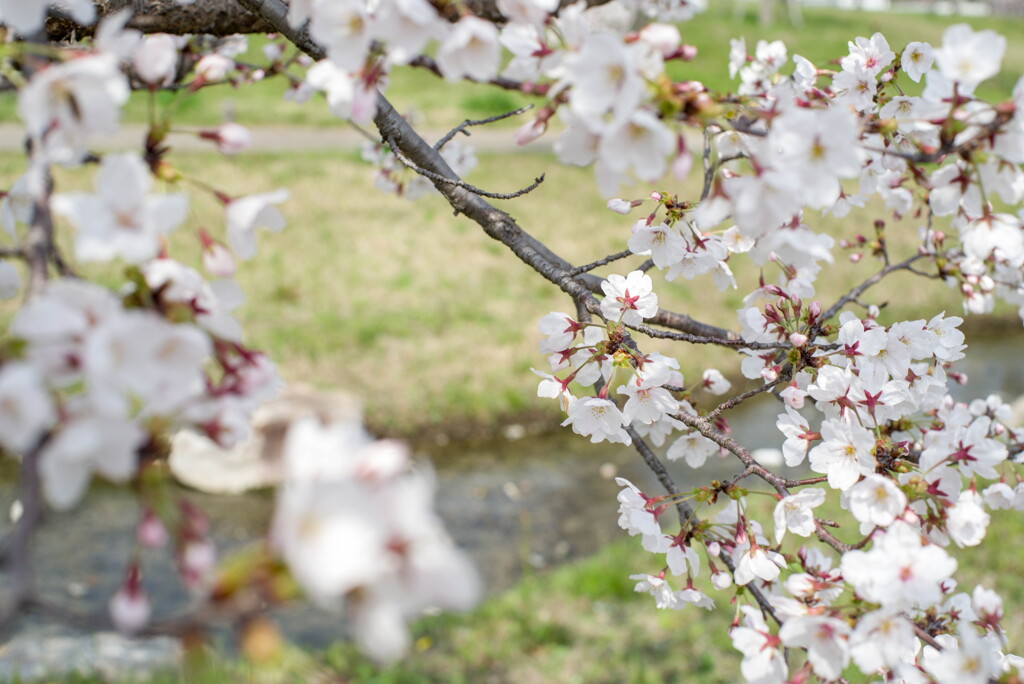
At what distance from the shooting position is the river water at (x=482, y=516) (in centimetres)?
367

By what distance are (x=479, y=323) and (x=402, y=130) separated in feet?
14.9

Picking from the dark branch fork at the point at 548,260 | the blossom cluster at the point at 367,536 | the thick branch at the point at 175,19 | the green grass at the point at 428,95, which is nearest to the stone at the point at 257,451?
the thick branch at the point at 175,19

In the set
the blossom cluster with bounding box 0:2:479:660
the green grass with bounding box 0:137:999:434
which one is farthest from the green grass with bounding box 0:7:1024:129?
the blossom cluster with bounding box 0:2:479:660

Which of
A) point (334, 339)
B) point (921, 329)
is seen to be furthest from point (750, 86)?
point (334, 339)

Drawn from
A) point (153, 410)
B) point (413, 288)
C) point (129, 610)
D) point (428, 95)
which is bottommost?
point (428, 95)

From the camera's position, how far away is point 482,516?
174 inches

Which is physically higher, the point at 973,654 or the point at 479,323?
the point at 973,654

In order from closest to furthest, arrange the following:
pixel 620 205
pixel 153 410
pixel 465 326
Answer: pixel 153 410 → pixel 620 205 → pixel 465 326

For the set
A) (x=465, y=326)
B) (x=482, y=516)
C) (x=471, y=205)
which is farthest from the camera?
(x=465, y=326)

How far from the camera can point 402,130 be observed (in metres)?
1.40

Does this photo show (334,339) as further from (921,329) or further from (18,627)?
(921,329)

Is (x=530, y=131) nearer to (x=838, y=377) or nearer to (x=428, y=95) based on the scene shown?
(x=838, y=377)

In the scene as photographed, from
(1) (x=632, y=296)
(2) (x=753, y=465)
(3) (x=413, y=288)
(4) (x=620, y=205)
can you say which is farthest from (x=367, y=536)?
(3) (x=413, y=288)

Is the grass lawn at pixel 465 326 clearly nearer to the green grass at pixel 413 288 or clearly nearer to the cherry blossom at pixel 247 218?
the green grass at pixel 413 288
